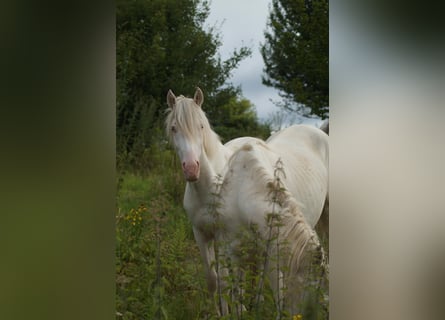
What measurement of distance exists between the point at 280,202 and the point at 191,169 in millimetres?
446

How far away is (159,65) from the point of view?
274 cm

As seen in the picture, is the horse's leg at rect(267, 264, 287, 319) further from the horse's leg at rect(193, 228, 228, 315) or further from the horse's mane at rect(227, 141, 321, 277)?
the horse's leg at rect(193, 228, 228, 315)

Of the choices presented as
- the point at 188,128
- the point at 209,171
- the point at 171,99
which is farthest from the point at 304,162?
the point at 171,99

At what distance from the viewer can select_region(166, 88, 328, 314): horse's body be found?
8.84ft

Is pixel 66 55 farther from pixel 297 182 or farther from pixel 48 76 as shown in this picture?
pixel 297 182

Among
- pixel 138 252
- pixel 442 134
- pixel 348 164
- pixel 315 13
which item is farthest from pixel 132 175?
pixel 442 134

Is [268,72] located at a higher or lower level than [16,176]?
higher

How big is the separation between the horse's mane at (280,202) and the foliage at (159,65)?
0.47ft

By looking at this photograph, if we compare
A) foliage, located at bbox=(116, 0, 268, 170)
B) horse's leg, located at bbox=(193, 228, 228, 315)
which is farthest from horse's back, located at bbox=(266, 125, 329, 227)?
horse's leg, located at bbox=(193, 228, 228, 315)

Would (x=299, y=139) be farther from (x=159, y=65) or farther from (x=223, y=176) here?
(x=159, y=65)

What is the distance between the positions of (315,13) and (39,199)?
5.27 ft

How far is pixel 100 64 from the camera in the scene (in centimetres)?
224

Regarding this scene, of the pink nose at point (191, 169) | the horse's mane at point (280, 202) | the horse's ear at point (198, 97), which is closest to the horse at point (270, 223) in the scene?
the horse's mane at point (280, 202)

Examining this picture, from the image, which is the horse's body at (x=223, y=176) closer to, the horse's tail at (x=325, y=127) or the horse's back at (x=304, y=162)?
the horse's back at (x=304, y=162)
